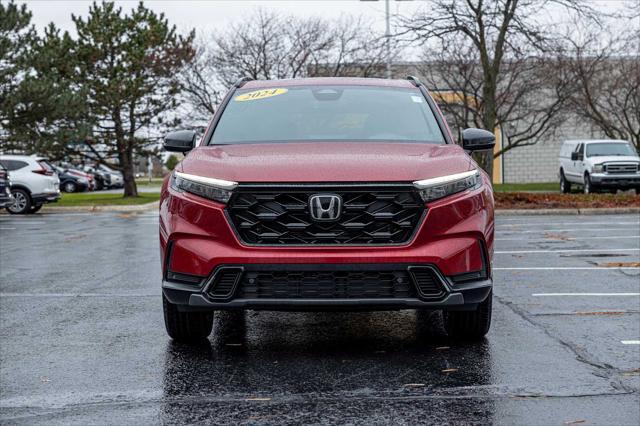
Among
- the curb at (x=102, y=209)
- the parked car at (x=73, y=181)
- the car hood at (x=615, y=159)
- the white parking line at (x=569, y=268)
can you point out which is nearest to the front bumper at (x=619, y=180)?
the car hood at (x=615, y=159)

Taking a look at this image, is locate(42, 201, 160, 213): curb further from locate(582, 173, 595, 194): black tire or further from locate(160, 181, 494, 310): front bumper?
locate(160, 181, 494, 310): front bumper

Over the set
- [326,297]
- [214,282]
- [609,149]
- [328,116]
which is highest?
[328,116]

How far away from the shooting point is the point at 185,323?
5539mm

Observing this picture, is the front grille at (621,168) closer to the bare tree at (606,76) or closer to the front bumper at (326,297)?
the bare tree at (606,76)

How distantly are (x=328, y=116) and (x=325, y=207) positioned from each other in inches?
60.8

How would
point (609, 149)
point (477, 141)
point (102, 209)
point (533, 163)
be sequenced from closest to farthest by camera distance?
point (477, 141) < point (102, 209) < point (609, 149) < point (533, 163)

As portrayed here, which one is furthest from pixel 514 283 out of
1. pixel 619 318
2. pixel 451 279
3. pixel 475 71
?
pixel 475 71

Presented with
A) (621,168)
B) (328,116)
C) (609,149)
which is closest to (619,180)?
(621,168)

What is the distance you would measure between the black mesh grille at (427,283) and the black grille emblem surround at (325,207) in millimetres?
540

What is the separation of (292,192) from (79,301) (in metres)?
3.47

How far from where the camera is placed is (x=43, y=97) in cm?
2961

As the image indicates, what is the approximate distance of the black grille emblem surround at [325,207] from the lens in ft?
15.7

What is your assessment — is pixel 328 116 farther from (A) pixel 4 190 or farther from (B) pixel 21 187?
(B) pixel 21 187

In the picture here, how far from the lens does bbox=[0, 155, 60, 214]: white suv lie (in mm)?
24141
